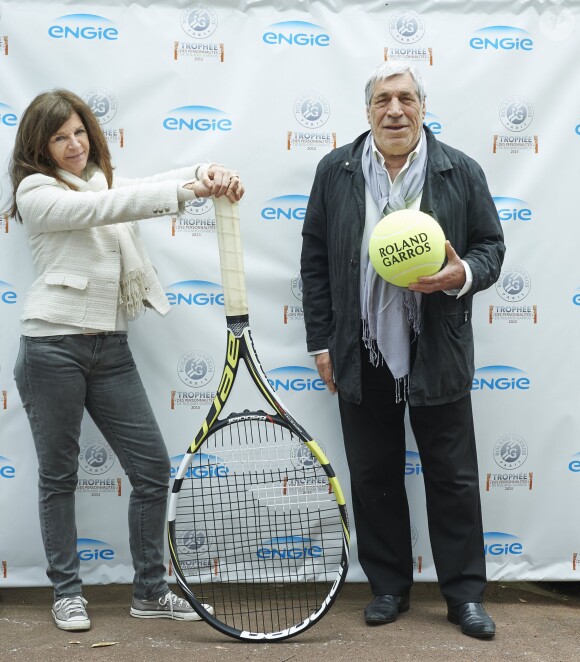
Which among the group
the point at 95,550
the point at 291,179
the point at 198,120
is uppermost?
the point at 198,120

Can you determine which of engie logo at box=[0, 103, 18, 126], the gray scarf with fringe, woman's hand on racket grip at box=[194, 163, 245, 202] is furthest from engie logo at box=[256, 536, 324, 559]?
engie logo at box=[0, 103, 18, 126]

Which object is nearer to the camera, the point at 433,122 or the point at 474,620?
the point at 474,620

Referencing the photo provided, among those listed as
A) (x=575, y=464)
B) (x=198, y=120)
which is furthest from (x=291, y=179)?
(x=575, y=464)

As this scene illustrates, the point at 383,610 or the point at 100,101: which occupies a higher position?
the point at 100,101

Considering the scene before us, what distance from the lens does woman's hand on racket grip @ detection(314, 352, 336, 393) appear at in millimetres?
3260

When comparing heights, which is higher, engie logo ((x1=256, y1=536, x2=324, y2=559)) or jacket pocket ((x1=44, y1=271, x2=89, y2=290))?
jacket pocket ((x1=44, y1=271, x2=89, y2=290))

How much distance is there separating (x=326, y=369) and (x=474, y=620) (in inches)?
41.3

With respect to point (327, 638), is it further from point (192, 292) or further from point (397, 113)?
point (397, 113)

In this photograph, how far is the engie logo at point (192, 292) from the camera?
3.53 m

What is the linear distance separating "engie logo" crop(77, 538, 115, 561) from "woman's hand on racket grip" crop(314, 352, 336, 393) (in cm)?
118

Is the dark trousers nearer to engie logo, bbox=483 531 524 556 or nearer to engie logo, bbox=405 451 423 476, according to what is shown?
engie logo, bbox=405 451 423 476

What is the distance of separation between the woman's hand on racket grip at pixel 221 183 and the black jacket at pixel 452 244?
44 centimetres

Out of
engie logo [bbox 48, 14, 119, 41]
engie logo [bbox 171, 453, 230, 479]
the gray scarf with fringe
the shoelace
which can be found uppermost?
engie logo [bbox 48, 14, 119, 41]

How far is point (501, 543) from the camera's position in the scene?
11.9ft
